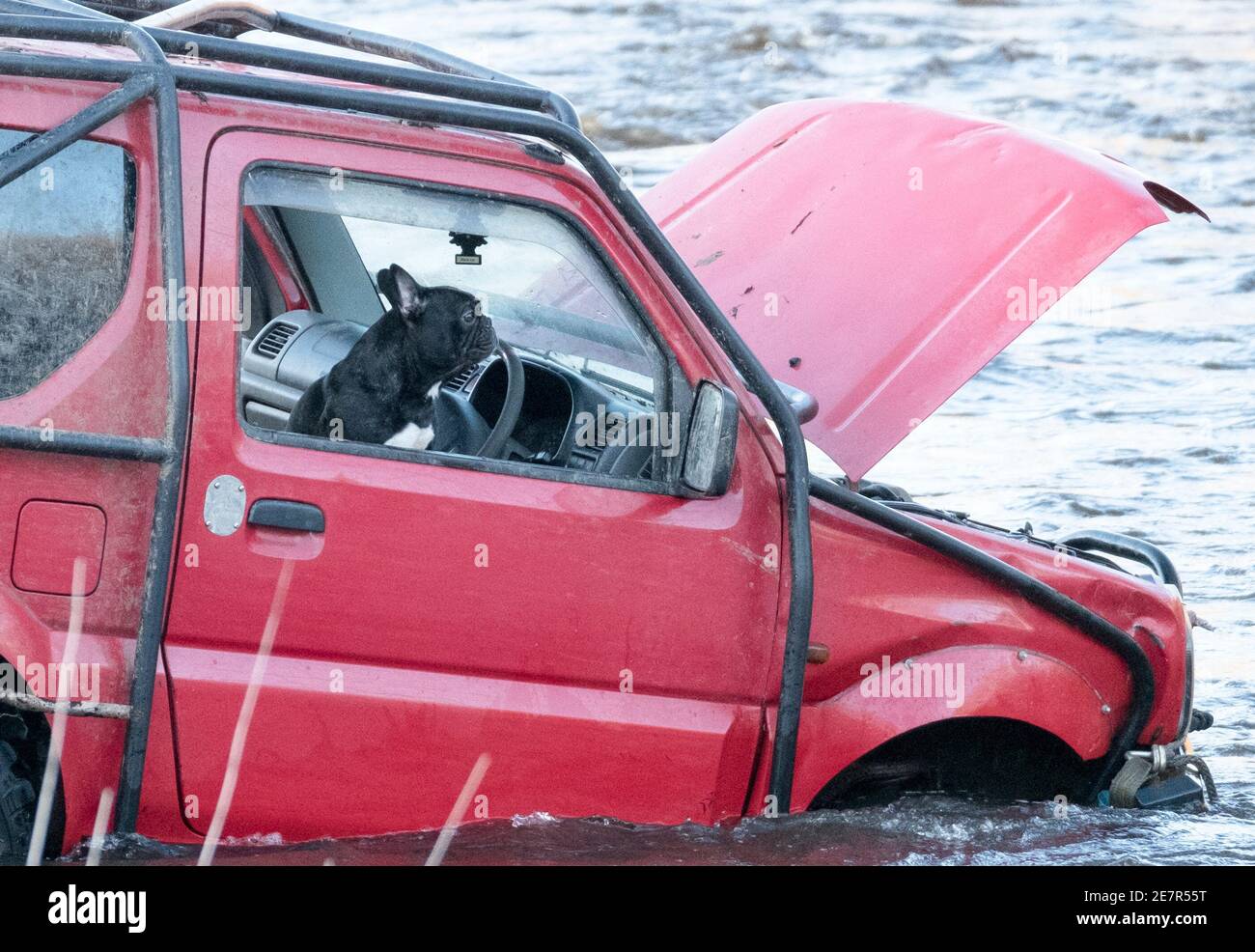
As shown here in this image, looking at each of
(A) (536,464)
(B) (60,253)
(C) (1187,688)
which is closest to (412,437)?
(A) (536,464)

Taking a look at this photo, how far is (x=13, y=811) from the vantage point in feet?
10.7

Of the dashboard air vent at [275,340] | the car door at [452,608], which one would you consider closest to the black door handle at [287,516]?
the car door at [452,608]

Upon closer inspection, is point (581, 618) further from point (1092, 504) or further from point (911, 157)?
point (1092, 504)

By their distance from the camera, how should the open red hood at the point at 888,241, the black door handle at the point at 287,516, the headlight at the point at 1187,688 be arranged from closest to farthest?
the black door handle at the point at 287,516 → the open red hood at the point at 888,241 → the headlight at the point at 1187,688

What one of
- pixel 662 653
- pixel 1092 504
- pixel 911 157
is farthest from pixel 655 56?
pixel 662 653

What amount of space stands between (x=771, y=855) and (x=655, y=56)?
1489 cm

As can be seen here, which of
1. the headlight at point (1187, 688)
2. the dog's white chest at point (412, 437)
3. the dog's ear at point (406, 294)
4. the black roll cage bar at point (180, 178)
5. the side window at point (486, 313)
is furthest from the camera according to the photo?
the headlight at point (1187, 688)

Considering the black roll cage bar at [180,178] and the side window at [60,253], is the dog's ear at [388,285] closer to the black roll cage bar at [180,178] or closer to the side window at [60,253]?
the black roll cage bar at [180,178]

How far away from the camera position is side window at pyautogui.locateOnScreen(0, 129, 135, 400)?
3242 mm

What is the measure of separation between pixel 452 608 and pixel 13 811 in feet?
3.15

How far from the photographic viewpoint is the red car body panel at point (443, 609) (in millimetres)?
3307

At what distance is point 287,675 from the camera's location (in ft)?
11.3

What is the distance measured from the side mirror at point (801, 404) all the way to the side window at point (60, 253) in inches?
58.6

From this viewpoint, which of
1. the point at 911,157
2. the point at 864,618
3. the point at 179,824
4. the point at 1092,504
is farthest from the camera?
the point at 1092,504
